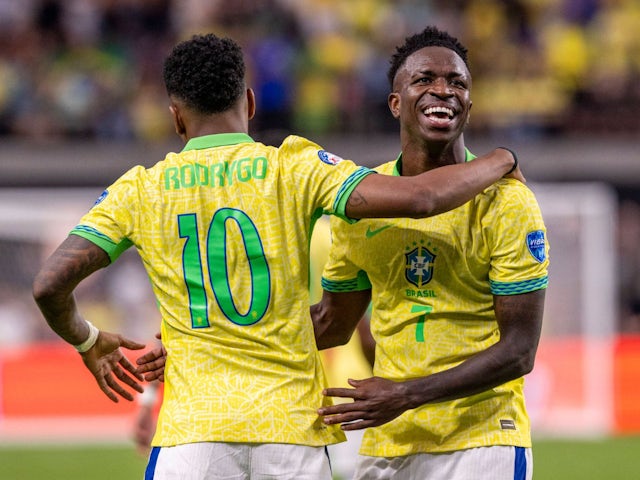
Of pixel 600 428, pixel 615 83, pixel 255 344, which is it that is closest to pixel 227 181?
pixel 255 344

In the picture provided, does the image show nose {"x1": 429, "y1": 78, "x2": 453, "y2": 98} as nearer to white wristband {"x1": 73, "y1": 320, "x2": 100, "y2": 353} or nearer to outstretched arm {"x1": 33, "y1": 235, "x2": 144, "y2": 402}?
outstretched arm {"x1": 33, "y1": 235, "x2": 144, "y2": 402}

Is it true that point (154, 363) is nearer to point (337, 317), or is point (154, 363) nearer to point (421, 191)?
point (337, 317)

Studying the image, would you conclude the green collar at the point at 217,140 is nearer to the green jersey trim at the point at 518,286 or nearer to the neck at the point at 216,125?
A: the neck at the point at 216,125

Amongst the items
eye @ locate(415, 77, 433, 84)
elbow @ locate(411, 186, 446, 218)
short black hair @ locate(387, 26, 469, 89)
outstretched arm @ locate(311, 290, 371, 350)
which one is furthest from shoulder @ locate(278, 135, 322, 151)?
outstretched arm @ locate(311, 290, 371, 350)

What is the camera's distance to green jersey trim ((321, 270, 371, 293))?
4.70m

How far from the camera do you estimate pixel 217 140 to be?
414 cm

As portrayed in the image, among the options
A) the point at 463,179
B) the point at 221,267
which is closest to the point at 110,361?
the point at 221,267

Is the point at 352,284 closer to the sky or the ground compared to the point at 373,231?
closer to the ground

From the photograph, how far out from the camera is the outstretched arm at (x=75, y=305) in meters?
4.00

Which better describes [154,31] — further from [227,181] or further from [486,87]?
A: [227,181]

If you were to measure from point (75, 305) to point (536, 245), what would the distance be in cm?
157

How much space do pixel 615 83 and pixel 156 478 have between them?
1312 cm

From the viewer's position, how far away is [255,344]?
3986 mm

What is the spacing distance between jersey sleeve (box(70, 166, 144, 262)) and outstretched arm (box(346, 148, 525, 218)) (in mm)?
720
